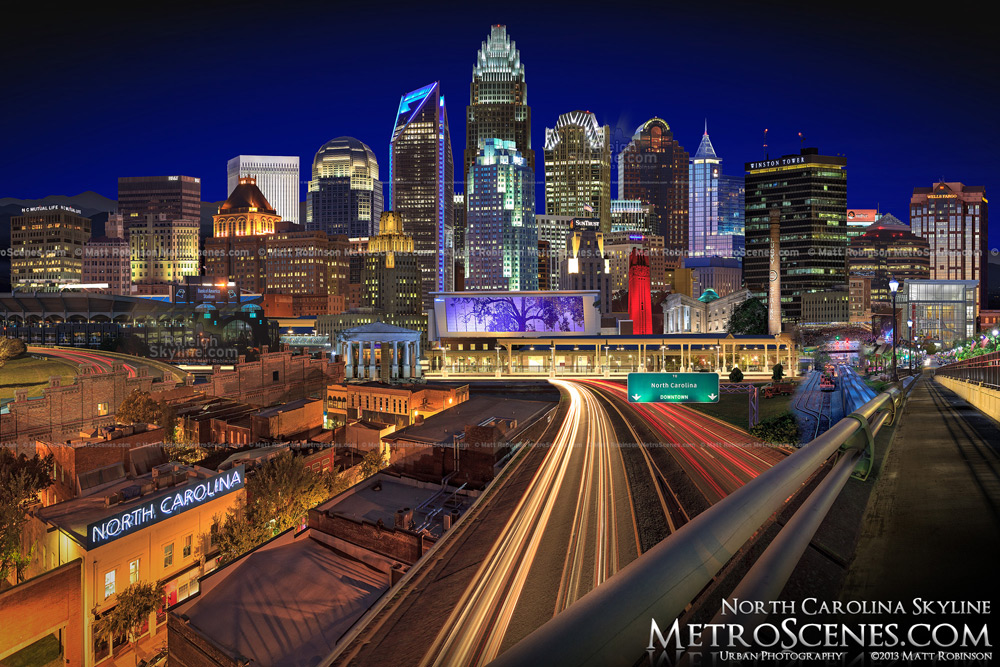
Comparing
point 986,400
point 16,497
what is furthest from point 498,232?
point 986,400

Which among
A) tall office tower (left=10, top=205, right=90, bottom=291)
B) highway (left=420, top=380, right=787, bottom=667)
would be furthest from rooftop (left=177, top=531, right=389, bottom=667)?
tall office tower (left=10, top=205, right=90, bottom=291)

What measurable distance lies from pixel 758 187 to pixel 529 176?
259 ft

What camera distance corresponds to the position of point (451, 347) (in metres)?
80.5

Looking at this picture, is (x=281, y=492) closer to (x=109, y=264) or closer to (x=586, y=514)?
(x=586, y=514)

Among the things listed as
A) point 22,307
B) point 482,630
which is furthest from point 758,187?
point 22,307

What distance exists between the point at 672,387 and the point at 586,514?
1030 cm

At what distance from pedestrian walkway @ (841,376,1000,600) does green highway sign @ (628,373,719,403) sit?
16.2 metres

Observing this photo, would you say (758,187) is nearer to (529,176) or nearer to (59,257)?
(529,176)

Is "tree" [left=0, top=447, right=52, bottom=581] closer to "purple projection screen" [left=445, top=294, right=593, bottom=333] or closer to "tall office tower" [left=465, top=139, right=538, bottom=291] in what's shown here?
"purple projection screen" [left=445, top=294, right=593, bottom=333]

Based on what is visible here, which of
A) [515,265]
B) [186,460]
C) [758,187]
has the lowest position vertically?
[186,460]

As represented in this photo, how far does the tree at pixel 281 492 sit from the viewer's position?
29125 millimetres

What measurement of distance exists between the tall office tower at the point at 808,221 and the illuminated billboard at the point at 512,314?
105789mm

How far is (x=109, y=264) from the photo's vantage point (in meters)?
185

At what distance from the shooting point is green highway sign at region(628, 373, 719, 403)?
911 inches
